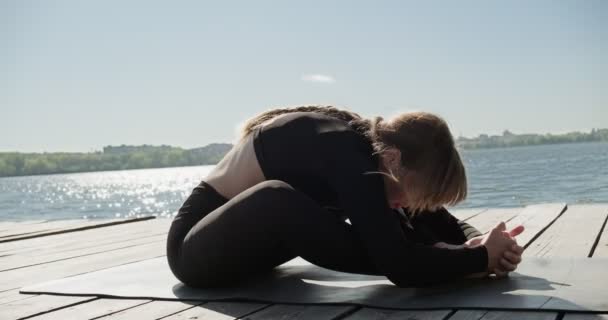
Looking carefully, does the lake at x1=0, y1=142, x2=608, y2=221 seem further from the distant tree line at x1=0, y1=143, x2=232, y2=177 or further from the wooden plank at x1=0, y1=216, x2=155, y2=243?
the distant tree line at x1=0, y1=143, x2=232, y2=177

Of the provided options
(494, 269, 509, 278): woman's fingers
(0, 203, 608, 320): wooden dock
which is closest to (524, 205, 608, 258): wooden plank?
(0, 203, 608, 320): wooden dock

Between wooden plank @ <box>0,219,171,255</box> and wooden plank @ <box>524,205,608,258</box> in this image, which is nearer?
wooden plank @ <box>524,205,608,258</box>

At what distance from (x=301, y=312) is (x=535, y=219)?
9.68ft

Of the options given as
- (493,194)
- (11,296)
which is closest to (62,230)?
(11,296)

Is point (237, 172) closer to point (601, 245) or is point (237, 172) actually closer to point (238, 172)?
point (238, 172)

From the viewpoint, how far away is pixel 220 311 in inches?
90.1

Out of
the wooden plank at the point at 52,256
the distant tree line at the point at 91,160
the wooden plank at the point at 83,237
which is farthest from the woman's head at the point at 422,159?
the distant tree line at the point at 91,160

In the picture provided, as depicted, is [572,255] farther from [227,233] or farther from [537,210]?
[537,210]

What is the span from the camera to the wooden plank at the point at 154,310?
2.28 m

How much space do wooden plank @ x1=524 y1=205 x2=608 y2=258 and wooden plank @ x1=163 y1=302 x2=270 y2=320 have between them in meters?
1.56

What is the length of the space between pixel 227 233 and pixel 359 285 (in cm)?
57

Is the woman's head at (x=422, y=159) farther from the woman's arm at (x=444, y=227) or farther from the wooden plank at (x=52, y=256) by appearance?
the wooden plank at (x=52, y=256)

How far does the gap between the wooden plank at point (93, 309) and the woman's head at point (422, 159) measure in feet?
3.55

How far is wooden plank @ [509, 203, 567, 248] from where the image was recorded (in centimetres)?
387
